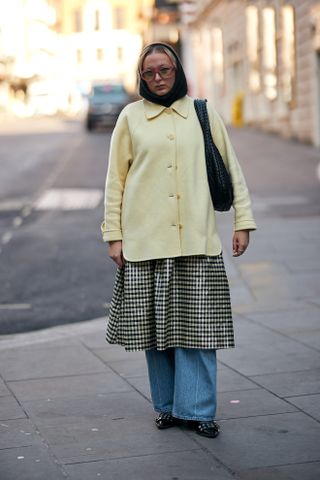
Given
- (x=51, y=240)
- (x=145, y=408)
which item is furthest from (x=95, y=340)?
(x=51, y=240)

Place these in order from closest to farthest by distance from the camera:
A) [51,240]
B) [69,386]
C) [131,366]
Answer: [69,386] → [131,366] → [51,240]

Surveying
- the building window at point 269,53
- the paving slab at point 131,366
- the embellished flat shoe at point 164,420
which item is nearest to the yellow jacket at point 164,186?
the embellished flat shoe at point 164,420

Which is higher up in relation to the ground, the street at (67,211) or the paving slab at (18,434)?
the paving slab at (18,434)

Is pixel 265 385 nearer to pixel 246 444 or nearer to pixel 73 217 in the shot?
pixel 246 444

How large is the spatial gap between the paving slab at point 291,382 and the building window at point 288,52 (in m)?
24.9

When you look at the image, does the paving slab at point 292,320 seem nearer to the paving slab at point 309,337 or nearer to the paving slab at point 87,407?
the paving slab at point 309,337

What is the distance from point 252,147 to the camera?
28.2 m

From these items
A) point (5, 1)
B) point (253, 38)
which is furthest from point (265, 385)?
point (5, 1)

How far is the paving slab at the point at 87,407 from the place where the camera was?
557 cm

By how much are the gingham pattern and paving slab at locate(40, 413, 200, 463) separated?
392 mm

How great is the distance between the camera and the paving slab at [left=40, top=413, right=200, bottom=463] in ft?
16.0

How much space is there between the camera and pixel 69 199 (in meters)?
19.1

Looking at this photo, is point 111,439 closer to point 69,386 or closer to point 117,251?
point 117,251

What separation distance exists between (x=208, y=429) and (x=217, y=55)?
4376cm
